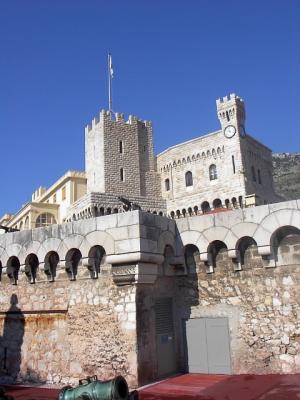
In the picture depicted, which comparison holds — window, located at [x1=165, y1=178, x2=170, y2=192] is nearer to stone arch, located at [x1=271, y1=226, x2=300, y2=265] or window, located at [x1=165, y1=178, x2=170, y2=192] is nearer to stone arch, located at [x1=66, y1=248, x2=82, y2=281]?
stone arch, located at [x1=66, y1=248, x2=82, y2=281]

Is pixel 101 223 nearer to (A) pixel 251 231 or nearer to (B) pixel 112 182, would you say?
(A) pixel 251 231

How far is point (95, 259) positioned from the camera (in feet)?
27.7

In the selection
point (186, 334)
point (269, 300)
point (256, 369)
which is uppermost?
point (269, 300)

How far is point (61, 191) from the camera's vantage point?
60.0 m

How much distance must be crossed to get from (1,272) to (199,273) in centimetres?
463

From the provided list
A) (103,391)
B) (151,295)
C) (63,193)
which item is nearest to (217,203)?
(63,193)

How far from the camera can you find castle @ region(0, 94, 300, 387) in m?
7.72

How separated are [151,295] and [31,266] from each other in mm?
2964

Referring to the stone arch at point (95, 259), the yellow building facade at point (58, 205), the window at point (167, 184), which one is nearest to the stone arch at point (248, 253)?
the stone arch at point (95, 259)

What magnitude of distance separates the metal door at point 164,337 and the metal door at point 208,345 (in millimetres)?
357

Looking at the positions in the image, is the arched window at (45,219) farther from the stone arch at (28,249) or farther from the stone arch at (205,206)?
the stone arch at (28,249)

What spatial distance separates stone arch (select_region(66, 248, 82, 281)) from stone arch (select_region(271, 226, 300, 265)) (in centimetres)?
396

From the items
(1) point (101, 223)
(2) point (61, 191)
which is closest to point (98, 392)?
(1) point (101, 223)

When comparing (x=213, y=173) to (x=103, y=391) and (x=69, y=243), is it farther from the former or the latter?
(x=103, y=391)
